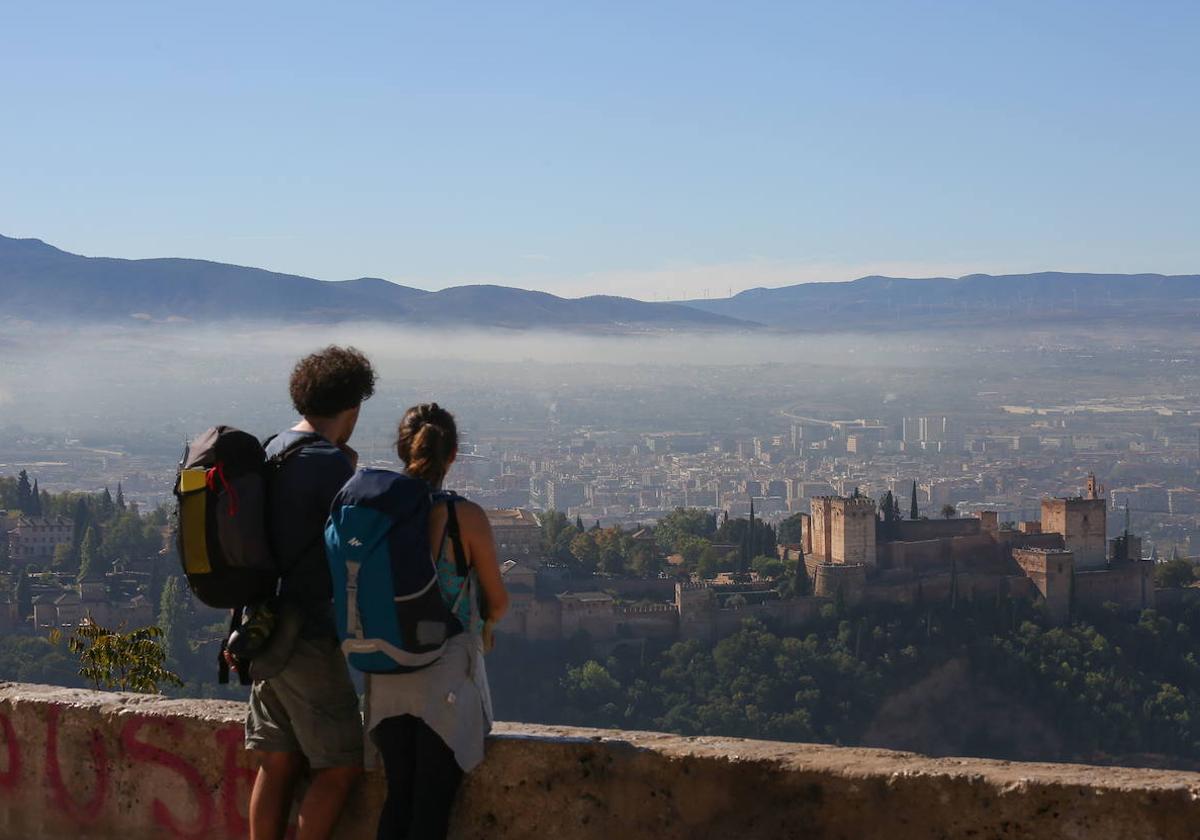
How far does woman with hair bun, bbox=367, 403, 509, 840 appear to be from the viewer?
2.43 m

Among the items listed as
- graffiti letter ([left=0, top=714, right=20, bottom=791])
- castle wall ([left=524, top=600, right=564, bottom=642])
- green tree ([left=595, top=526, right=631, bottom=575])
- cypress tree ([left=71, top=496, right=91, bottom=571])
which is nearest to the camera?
graffiti letter ([left=0, top=714, right=20, bottom=791])

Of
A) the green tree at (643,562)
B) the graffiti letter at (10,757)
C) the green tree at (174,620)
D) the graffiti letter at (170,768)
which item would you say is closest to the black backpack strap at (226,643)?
the graffiti letter at (170,768)

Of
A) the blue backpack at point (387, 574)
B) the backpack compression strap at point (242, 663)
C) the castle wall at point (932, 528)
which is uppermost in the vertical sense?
the blue backpack at point (387, 574)

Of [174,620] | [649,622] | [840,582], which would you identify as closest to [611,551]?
[649,622]

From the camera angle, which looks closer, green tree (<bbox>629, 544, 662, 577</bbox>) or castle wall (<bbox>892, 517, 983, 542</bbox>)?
castle wall (<bbox>892, 517, 983, 542</bbox>)

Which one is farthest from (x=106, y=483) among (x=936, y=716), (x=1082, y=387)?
(x=1082, y=387)

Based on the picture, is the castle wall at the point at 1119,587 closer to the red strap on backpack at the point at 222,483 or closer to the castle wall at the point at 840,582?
the castle wall at the point at 840,582

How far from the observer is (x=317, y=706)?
2555mm

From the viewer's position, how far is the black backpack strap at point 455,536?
2416mm

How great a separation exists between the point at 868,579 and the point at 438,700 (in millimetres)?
48316

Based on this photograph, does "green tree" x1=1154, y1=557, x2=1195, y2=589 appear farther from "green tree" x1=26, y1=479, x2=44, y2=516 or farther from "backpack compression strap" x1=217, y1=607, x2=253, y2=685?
"backpack compression strap" x1=217, y1=607, x2=253, y2=685

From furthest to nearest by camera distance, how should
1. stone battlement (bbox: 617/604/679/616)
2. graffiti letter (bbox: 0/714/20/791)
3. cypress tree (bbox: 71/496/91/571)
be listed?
cypress tree (bbox: 71/496/91/571), stone battlement (bbox: 617/604/679/616), graffiti letter (bbox: 0/714/20/791)

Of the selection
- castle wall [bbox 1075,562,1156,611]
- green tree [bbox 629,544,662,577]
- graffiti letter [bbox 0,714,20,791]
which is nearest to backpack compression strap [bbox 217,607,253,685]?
graffiti letter [bbox 0,714,20,791]

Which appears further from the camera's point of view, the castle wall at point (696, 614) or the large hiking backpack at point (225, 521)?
the castle wall at point (696, 614)
